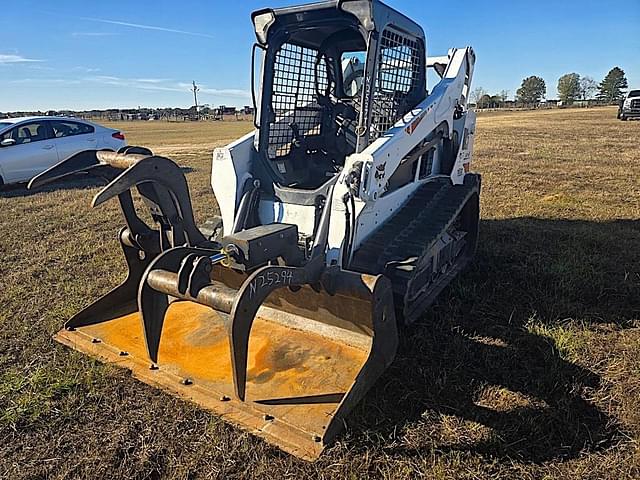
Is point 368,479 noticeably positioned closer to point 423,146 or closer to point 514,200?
point 423,146

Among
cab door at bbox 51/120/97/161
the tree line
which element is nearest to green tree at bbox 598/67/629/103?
the tree line

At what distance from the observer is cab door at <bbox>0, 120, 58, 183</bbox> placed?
10.4m

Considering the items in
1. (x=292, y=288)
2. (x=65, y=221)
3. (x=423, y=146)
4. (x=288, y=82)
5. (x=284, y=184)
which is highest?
(x=288, y=82)

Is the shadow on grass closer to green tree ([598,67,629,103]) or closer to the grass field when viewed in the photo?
the grass field

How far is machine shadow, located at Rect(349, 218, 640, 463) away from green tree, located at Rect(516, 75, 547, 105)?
3471 inches

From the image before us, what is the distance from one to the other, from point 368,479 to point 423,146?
2.92 metres

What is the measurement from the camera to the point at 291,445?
2623 millimetres

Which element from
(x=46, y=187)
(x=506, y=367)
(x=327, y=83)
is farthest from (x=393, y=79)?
(x=46, y=187)

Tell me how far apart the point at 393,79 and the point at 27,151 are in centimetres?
900

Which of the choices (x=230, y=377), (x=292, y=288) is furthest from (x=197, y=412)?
(x=292, y=288)

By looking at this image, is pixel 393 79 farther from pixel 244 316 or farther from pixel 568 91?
pixel 568 91

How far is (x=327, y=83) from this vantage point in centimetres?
499

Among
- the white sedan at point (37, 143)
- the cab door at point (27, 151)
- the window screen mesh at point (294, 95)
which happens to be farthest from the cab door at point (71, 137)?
the window screen mesh at point (294, 95)

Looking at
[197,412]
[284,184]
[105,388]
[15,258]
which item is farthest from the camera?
[15,258]
